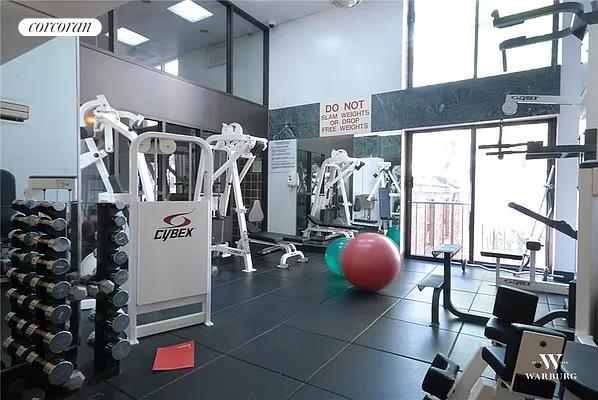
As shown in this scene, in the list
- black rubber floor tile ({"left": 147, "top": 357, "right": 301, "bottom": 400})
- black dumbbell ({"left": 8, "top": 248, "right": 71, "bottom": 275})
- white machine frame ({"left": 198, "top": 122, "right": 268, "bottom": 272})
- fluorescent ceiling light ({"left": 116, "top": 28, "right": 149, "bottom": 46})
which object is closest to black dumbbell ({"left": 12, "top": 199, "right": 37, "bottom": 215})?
black dumbbell ({"left": 8, "top": 248, "right": 71, "bottom": 275})

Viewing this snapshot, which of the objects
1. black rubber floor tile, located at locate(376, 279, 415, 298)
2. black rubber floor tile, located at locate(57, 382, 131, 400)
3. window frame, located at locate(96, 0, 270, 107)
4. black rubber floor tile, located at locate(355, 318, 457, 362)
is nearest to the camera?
black rubber floor tile, located at locate(57, 382, 131, 400)

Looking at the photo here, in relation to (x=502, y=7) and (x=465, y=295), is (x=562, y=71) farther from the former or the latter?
(x=465, y=295)

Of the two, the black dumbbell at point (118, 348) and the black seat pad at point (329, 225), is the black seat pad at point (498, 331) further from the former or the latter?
the black seat pad at point (329, 225)

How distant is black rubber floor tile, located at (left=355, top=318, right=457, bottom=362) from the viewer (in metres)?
2.40

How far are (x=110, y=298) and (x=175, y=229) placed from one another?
679mm

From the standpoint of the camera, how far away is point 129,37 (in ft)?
16.4

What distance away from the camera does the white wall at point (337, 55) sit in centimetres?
575

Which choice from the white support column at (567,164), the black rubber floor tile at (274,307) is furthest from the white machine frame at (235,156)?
the white support column at (567,164)

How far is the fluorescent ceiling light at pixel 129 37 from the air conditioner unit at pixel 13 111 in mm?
2721

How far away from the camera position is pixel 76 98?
245 centimetres

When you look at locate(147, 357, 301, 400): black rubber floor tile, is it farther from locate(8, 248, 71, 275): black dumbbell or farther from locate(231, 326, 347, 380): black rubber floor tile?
locate(8, 248, 71, 275): black dumbbell

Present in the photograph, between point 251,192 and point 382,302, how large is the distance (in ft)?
13.4

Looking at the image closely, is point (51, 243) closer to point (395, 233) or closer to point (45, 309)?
point (45, 309)

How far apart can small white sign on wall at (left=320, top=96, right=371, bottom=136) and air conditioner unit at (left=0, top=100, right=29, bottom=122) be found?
184 inches
